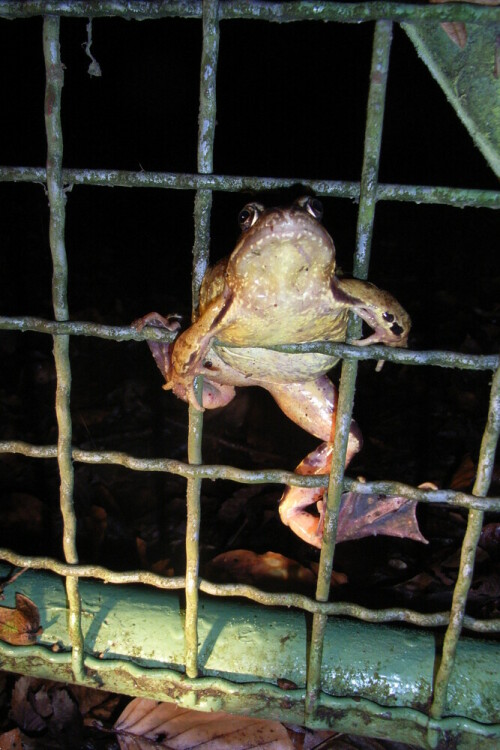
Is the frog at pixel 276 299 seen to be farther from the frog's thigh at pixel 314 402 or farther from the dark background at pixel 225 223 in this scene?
the dark background at pixel 225 223

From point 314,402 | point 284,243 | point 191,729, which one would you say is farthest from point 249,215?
point 191,729

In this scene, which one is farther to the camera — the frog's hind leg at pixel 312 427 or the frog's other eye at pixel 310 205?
the frog's hind leg at pixel 312 427

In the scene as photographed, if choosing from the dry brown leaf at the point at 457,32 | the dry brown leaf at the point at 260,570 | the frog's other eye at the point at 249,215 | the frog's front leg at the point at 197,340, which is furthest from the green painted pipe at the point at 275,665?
the dry brown leaf at the point at 457,32

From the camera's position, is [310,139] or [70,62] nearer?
[70,62]

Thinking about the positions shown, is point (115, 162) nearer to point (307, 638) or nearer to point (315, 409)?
point (315, 409)

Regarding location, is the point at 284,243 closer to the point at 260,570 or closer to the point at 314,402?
the point at 314,402

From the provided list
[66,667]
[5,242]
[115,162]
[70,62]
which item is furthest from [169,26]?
[66,667]
